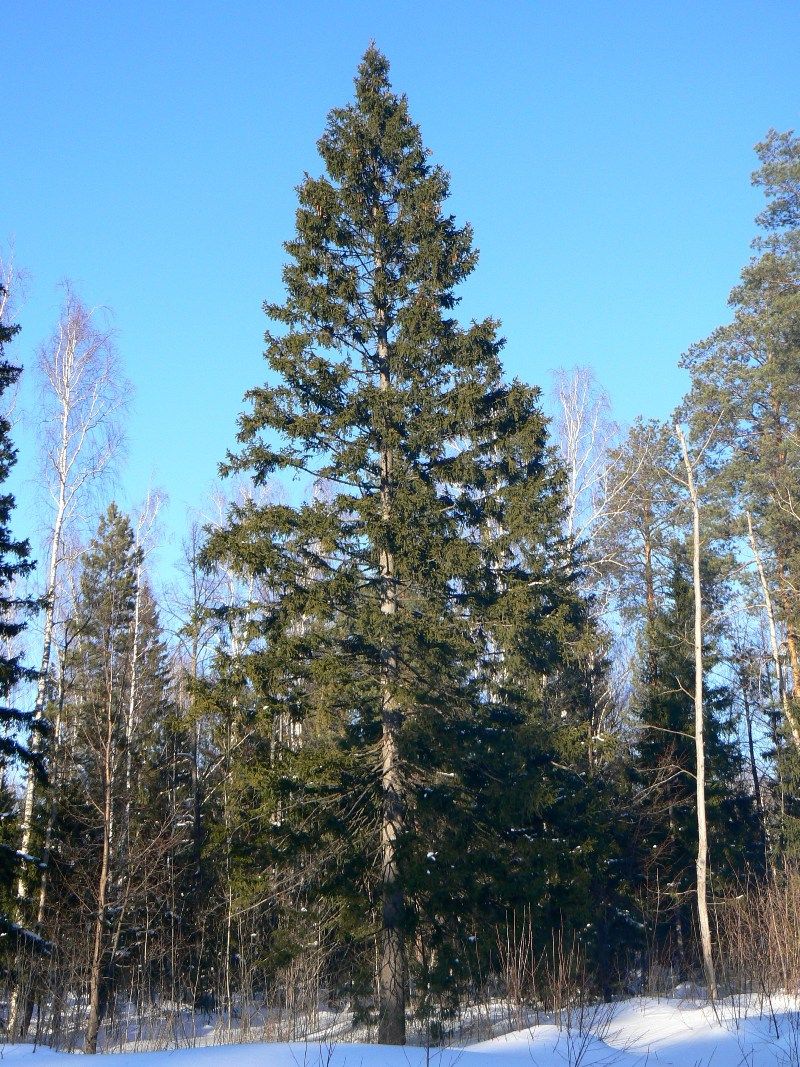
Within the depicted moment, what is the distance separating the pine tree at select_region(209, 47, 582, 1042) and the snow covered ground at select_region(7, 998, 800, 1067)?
12.5ft

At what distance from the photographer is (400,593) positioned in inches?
586

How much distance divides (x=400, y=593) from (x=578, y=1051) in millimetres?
7880

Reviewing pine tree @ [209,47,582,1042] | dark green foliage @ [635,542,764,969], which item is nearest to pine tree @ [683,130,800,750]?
dark green foliage @ [635,542,764,969]

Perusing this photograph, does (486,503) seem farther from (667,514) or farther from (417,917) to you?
(667,514)

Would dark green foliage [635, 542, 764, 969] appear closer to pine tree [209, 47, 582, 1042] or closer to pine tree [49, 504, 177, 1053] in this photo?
pine tree [209, 47, 582, 1042]

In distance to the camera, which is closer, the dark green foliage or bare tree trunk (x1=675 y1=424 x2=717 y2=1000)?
bare tree trunk (x1=675 y1=424 x2=717 y2=1000)

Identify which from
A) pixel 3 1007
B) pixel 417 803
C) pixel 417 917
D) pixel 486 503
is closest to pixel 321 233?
pixel 486 503

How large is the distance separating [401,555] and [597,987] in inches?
460

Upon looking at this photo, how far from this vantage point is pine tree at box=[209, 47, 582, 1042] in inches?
530

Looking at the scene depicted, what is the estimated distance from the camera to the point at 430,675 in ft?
46.9

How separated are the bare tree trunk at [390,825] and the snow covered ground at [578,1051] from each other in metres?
3.10

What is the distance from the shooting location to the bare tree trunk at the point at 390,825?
12.7 meters

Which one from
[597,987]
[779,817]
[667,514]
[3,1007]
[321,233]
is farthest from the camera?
[667,514]

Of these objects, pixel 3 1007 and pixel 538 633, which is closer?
pixel 538 633
